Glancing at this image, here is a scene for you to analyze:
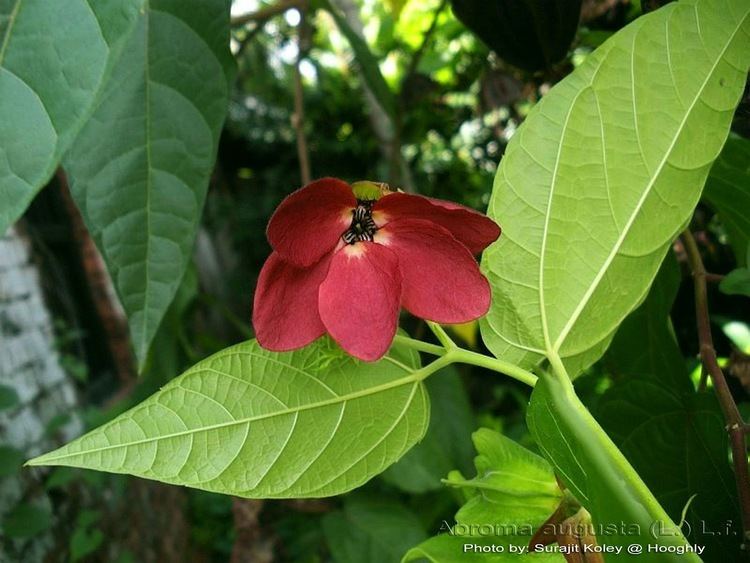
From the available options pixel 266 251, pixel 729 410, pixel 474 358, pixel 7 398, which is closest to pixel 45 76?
pixel 474 358

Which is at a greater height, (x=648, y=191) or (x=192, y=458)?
(x=648, y=191)

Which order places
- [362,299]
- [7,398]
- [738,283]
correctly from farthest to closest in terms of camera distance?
1. [7,398]
2. [738,283]
3. [362,299]

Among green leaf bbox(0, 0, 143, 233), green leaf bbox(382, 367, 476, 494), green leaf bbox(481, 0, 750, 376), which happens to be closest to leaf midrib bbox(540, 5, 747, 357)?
green leaf bbox(481, 0, 750, 376)

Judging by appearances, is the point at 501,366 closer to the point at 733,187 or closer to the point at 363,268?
the point at 363,268

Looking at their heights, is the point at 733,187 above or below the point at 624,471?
above

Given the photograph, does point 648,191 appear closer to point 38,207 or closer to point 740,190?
point 740,190

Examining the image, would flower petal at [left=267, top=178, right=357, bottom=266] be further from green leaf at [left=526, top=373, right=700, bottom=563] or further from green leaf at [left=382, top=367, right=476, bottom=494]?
green leaf at [left=382, top=367, right=476, bottom=494]

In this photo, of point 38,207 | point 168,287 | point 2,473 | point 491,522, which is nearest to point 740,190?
point 491,522
